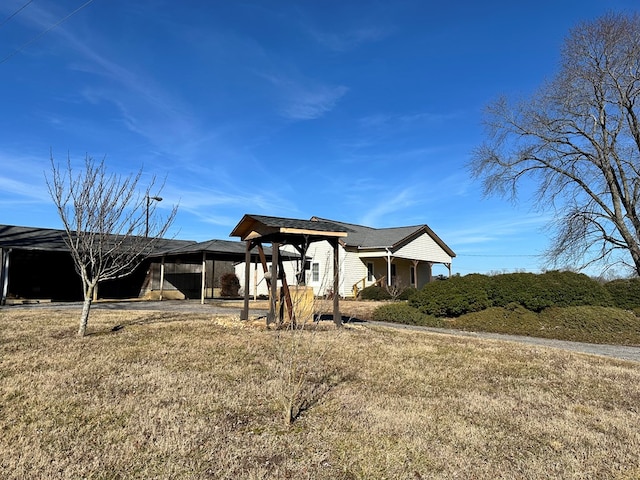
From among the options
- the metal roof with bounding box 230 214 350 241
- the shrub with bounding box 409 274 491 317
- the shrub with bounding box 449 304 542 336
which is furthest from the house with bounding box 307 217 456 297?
the metal roof with bounding box 230 214 350 241

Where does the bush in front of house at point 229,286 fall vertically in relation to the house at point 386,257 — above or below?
below

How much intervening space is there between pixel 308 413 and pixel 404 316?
9962 millimetres

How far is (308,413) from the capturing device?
4.48 m

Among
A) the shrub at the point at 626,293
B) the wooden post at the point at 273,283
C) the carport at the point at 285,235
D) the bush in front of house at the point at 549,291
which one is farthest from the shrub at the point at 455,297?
the wooden post at the point at 273,283

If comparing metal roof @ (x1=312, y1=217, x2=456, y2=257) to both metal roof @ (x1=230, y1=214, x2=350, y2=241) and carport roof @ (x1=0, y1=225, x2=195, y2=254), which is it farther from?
metal roof @ (x1=230, y1=214, x2=350, y2=241)

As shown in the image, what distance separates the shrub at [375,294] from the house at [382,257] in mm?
1259

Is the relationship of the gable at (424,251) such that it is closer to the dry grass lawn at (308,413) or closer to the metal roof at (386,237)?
the metal roof at (386,237)

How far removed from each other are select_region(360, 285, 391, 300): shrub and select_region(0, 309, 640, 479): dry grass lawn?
47.6 feet

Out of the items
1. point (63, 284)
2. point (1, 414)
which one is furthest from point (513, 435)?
point (63, 284)

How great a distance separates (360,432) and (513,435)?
1.46 m

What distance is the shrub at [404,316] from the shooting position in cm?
1357

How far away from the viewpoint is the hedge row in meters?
13.8

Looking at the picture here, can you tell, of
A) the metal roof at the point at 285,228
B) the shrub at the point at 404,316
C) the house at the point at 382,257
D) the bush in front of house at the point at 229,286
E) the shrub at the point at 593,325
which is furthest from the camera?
the bush in front of house at the point at 229,286

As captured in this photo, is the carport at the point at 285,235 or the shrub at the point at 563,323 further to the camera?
the shrub at the point at 563,323
